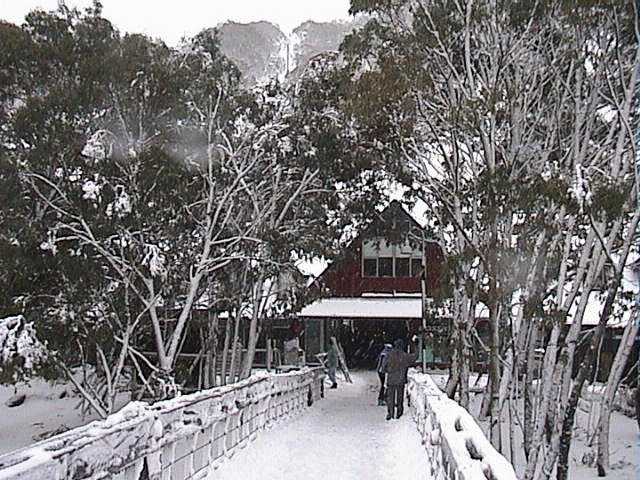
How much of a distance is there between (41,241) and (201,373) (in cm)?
939

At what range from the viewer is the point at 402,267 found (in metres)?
33.6

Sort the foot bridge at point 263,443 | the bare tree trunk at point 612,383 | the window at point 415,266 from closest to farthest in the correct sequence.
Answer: the foot bridge at point 263,443
the bare tree trunk at point 612,383
the window at point 415,266

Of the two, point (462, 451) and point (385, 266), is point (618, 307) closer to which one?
point (385, 266)

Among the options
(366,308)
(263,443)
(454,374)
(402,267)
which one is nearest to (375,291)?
(402,267)

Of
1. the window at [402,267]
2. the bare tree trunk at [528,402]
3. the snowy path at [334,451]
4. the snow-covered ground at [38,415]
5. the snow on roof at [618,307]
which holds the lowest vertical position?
the snow-covered ground at [38,415]

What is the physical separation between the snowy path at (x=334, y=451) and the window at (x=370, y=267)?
15.0 meters

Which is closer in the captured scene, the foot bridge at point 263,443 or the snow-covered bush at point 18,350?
the foot bridge at point 263,443

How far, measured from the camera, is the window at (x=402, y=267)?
110 ft

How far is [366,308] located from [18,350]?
1562cm

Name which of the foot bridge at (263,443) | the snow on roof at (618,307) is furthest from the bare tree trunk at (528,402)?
the foot bridge at (263,443)

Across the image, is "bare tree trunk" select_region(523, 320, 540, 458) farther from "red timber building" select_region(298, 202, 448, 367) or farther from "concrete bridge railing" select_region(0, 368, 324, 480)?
"red timber building" select_region(298, 202, 448, 367)

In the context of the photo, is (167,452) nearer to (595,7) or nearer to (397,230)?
(595,7)

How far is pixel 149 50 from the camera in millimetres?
20188

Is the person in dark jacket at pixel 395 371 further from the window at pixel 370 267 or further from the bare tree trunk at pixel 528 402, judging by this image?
the window at pixel 370 267
